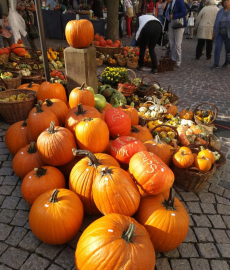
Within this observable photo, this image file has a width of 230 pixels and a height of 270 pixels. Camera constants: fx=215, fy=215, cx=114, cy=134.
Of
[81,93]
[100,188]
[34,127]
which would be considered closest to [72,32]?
[81,93]

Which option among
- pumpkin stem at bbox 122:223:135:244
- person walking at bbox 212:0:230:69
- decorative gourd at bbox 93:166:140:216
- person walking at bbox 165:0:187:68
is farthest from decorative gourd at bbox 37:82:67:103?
person walking at bbox 212:0:230:69

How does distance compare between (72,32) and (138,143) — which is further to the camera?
(72,32)

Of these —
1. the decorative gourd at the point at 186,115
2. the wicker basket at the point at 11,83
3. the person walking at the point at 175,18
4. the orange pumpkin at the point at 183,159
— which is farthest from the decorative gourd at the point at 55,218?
the person walking at the point at 175,18

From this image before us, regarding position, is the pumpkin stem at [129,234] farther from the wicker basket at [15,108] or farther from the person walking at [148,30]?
the person walking at [148,30]

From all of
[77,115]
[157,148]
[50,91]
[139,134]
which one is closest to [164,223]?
[157,148]

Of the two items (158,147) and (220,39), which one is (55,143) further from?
(220,39)

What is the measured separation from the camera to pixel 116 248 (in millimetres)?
1565

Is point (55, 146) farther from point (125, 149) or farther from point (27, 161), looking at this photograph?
point (125, 149)

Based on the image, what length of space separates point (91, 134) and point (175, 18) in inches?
327

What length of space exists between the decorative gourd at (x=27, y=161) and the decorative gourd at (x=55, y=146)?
192 millimetres

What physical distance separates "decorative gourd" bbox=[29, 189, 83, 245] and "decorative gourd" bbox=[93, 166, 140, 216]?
11.2 inches

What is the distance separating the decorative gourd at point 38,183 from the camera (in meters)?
2.37

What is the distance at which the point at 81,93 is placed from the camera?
327 centimetres

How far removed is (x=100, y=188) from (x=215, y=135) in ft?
12.4
